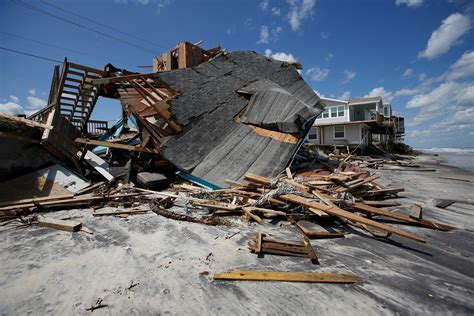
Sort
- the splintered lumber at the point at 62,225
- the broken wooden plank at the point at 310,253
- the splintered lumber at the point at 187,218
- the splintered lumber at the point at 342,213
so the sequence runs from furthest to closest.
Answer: the splintered lumber at the point at 187,218 → the splintered lumber at the point at 62,225 → the splintered lumber at the point at 342,213 → the broken wooden plank at the point at 310,253

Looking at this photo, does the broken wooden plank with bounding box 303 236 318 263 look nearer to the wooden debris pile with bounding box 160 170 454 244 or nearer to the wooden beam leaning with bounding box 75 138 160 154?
the wooden debris pile with bounding box 160 170 454 244

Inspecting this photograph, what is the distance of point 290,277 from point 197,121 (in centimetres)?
798

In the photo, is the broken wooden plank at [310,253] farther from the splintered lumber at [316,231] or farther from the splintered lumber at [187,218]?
the splintered lumber at [187,218]

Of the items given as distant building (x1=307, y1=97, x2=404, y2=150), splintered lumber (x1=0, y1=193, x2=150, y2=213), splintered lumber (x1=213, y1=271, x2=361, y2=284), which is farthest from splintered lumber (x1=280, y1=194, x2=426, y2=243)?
distant building (x1=307, y1=97, x2=404, y2=150)

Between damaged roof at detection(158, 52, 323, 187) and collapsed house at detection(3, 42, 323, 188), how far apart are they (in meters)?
0.04

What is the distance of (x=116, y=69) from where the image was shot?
11.9 meters

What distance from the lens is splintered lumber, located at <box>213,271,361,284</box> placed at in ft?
9.60

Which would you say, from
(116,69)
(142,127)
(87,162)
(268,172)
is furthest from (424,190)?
(116,69)

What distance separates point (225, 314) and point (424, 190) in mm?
10394

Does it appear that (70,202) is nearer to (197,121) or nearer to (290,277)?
(197,121)

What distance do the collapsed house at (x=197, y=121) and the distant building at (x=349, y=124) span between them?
1875cm

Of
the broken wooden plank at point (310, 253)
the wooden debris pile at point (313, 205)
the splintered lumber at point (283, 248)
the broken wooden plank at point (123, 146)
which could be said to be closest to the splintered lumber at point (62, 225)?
the wooden debris pile at point (313, 205)

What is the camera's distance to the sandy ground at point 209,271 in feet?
8.19

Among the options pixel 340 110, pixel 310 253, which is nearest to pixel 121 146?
pixel 310 253
